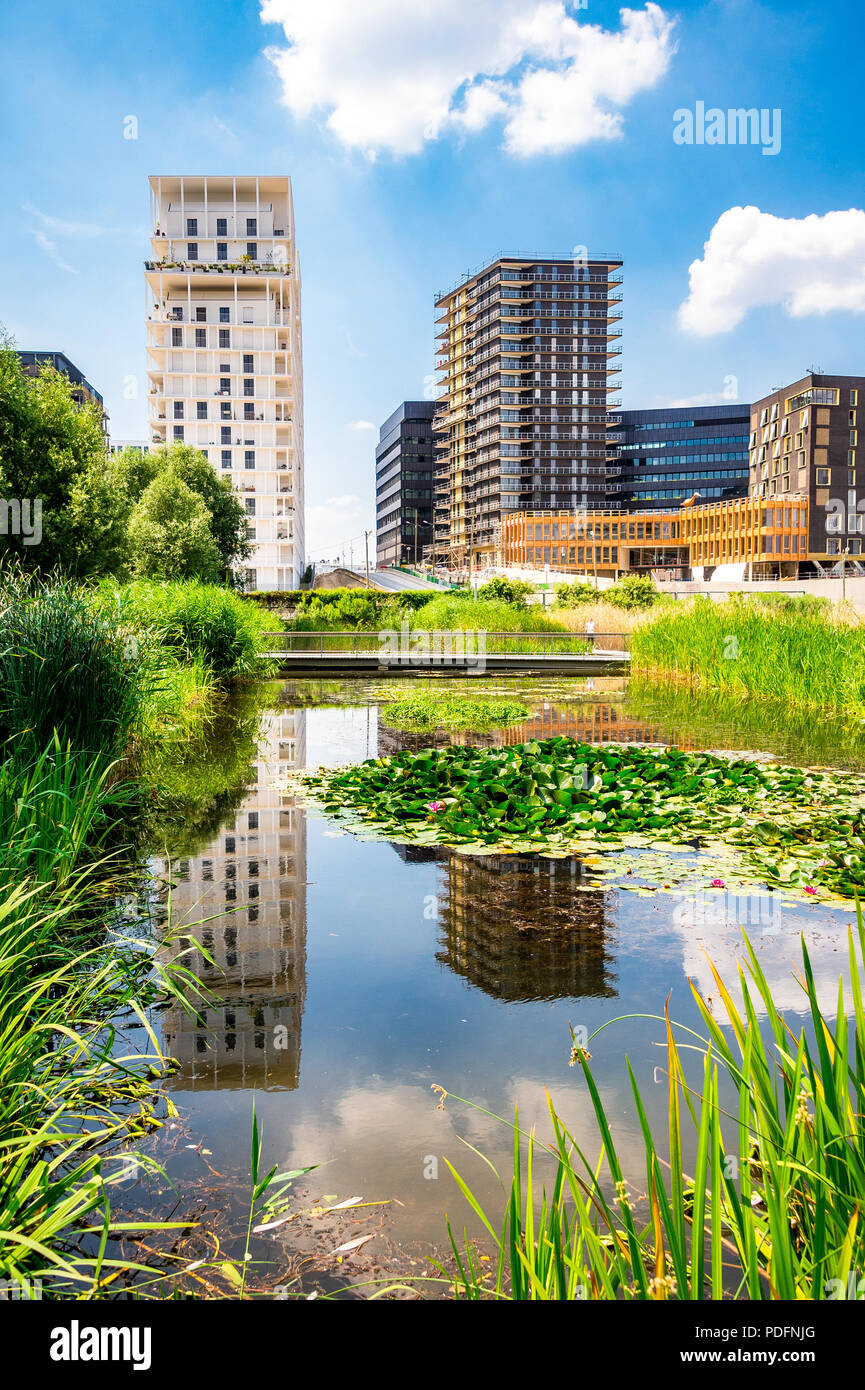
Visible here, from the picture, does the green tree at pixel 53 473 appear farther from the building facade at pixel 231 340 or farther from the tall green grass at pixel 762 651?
the building facade at pixel 231 340

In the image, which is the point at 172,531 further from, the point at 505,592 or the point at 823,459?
the point at 823,459

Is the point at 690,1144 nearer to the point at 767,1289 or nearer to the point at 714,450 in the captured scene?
the point at 767,1289

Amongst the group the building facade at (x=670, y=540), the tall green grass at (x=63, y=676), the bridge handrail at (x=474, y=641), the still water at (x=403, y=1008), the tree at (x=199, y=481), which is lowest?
the still water at (x=403, y=1008)

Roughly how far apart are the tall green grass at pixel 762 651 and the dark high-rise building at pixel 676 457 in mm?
117044

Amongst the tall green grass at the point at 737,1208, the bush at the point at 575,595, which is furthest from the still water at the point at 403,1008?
the bush at the point at 575,595

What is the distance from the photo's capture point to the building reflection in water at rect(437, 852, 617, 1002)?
4.17 metres

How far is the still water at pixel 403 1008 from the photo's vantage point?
106 inches

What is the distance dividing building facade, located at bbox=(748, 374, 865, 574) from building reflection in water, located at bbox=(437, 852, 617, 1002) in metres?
79.9

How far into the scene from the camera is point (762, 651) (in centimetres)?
1648

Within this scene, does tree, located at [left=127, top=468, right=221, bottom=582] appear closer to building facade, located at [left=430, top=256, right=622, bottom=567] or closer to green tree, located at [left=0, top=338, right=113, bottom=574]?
green tree, located at [left=0, top=338, right=113, bottom=574]

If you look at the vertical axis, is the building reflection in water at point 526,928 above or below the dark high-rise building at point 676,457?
below

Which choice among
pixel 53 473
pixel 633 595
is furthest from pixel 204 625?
pixel 633 595

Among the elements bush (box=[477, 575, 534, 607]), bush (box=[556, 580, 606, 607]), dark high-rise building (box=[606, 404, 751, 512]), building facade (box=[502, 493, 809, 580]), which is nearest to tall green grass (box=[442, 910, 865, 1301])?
bush (box=[477, 575, 534, 607])

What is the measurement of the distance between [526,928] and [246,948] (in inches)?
55.4
